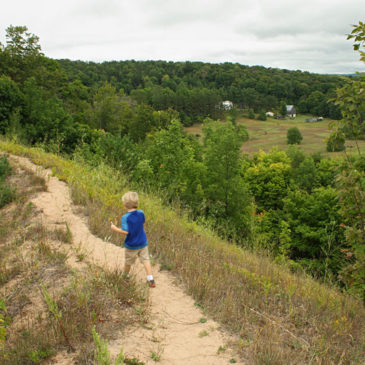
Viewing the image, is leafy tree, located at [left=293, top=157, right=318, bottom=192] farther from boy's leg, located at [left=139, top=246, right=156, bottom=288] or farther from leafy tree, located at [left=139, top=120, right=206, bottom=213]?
boy's leg, located at [left=139, top=246, right=156, bottom=288]

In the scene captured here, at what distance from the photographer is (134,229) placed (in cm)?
435

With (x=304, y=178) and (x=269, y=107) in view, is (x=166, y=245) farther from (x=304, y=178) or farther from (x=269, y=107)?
(x=269, y=107)

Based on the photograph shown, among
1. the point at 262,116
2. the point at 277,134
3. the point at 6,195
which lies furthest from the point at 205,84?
the point at 6,195

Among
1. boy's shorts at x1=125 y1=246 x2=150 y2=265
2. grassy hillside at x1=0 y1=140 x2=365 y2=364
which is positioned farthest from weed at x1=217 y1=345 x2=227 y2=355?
boy's shorts at x1=125 y1=246 x2=150 y2=265

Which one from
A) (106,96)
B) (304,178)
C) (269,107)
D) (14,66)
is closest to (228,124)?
(304,178)

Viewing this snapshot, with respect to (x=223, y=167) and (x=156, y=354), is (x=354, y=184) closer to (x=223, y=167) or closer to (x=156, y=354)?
(x=156, y=354)

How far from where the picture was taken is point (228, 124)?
22.4 m

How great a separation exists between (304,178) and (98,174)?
1158 inches

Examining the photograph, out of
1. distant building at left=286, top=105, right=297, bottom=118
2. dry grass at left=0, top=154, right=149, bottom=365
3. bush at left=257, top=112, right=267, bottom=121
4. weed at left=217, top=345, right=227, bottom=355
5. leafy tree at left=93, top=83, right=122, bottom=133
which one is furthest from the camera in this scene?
A: distant building at left=286, top=105, right=297, bottom=118

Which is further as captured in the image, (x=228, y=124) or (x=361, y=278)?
(x=228, y=124)

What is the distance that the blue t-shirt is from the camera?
4277 mm

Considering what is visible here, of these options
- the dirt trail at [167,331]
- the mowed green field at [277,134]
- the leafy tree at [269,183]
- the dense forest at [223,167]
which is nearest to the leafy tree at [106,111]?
the dense forest at [223,167]

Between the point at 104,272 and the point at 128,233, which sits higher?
the point at 128,233

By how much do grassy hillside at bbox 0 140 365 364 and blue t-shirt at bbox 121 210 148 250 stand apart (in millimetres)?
913
